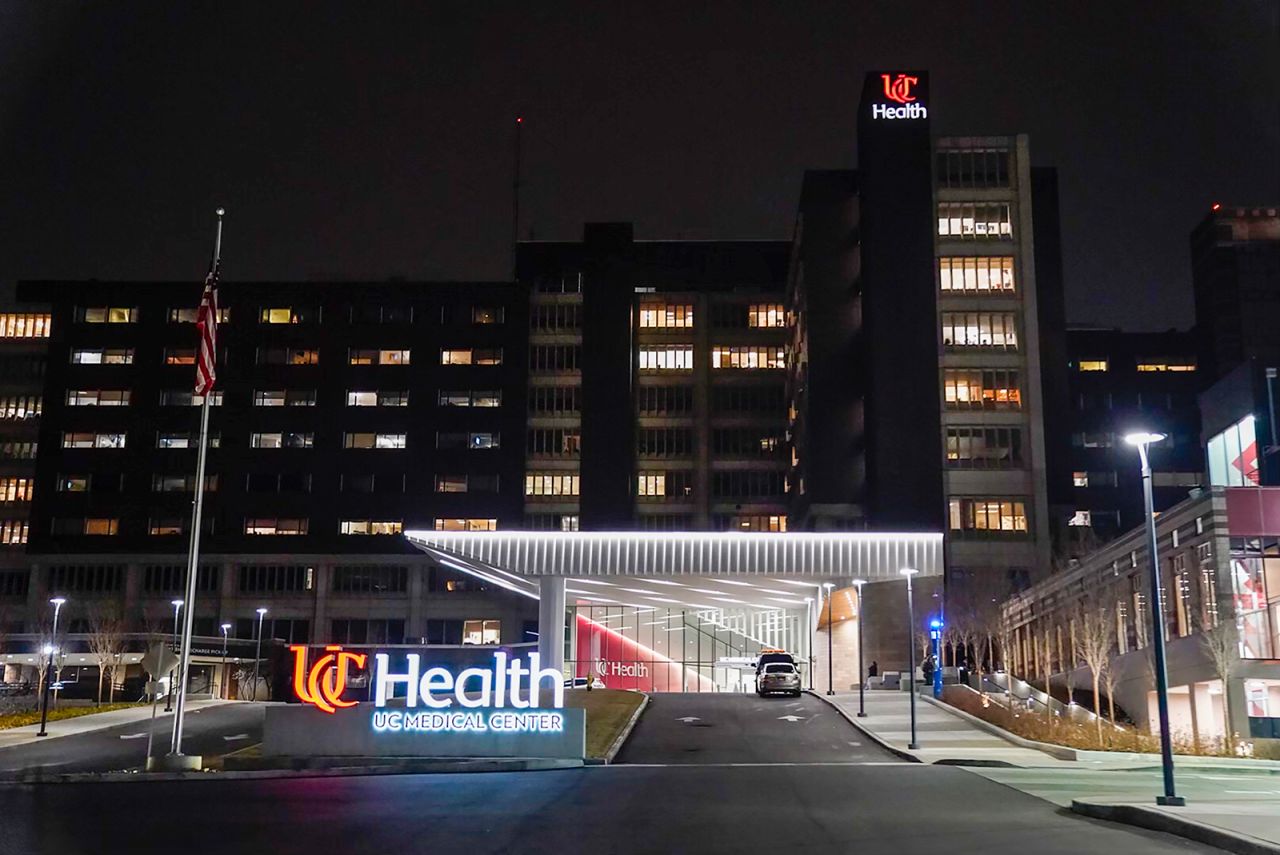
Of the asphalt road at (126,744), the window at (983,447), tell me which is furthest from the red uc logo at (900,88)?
the asphalt road at (126,744)

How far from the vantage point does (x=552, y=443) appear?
127688 mm

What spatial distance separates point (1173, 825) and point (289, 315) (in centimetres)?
11178

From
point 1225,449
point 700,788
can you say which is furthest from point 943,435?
point 700,788

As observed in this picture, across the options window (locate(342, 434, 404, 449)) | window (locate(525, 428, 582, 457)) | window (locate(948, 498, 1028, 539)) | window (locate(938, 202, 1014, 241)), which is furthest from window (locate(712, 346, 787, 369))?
window (locate(948, 498, 1028, 539))

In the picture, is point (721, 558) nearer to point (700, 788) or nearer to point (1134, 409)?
point (700, 788)

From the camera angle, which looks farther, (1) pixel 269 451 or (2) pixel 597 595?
(1) pixel 269 451

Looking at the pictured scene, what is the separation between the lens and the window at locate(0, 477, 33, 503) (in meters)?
124

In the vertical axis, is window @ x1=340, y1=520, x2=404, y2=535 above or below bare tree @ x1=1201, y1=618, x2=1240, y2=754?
above

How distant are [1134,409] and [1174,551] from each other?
99.6 m

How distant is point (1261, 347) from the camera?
13625 centimetres

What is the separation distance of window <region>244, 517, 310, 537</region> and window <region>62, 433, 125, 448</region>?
15.1m

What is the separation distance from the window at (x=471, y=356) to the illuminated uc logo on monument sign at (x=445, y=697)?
84.9m

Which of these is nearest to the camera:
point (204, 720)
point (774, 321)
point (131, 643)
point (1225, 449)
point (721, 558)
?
point (204, 720)

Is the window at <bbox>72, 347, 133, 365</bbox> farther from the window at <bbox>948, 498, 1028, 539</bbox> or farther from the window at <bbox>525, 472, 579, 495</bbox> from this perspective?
the window at <bbox>948, 498, 1028, 539</bbox>
